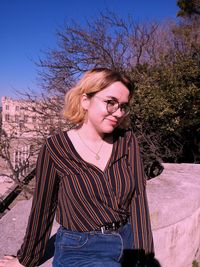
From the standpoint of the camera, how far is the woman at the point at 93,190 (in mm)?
1423

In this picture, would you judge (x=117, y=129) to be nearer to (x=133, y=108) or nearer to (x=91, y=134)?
(x=91, y=134)

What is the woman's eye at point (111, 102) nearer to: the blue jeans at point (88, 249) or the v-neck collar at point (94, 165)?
the v-neck collar at point (94, 165)

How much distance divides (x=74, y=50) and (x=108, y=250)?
11.4m

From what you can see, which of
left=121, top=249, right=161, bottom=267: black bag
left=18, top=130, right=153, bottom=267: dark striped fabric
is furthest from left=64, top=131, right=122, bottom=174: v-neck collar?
left=121, top=249, right=161, bottom=267: black bag

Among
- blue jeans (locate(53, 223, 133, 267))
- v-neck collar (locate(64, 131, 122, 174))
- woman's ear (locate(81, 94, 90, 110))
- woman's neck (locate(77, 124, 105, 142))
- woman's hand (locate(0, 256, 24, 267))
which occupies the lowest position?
woman's hand (locate(0, 256, 24, 267))

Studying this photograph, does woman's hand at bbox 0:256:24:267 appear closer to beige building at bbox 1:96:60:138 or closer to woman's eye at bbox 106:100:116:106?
woman's eye at bbox 106:100:116:106

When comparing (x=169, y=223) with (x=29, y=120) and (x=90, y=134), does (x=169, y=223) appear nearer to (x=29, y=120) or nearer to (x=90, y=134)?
(x=90, y=134)

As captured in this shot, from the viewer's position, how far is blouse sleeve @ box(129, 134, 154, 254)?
5.17 feet

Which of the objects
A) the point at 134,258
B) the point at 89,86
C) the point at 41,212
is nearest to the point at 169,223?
the point at 134,258

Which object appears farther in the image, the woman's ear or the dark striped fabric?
the woman's ear

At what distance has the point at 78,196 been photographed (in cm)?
147

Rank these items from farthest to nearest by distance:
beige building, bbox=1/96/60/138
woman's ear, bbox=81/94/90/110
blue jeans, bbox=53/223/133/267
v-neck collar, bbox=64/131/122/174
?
beige building, bbox=1/96/60/138
woman's ear, bbox=81/94/90/110
v-neck collar, bbox=64/131/122/174
blue jeans, bbox=53/223/133/267

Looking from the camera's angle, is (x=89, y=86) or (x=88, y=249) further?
(x=89, y=86)

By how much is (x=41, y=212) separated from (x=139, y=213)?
514 mm
